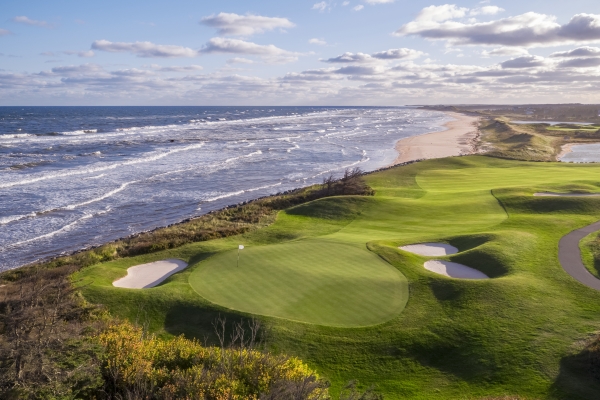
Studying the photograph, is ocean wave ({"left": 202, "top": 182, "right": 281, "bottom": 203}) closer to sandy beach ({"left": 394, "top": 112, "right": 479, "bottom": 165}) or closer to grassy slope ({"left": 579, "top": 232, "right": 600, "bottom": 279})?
sandy beach ({"left": 394, "top": 112, "right": 479, "bottom": 165})

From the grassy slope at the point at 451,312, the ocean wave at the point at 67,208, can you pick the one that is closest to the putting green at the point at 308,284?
the grassy slope at the point at 451,312

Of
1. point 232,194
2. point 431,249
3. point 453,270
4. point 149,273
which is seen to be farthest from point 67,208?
point 453,270

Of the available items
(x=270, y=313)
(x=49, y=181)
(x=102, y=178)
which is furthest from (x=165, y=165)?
(x=270, y=313)

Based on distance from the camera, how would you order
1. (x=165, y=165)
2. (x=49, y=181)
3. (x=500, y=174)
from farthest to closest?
(x=165, y=165) < (x=49, y=181) < (x=500, y=174)

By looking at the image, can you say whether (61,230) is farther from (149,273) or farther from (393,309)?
(393,309)

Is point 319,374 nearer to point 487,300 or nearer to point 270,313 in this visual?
point 270,313

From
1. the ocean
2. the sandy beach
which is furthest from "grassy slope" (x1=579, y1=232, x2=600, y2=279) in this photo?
the sandy beach
